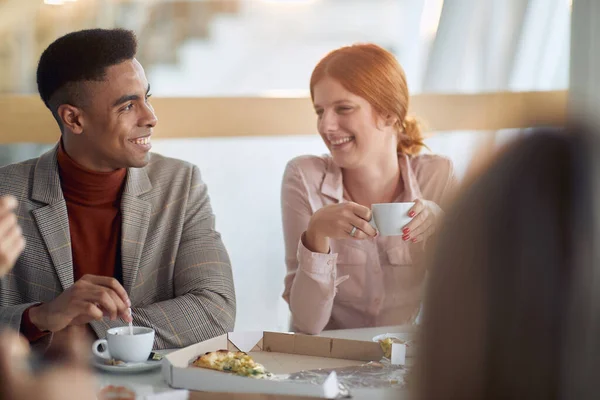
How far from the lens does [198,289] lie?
72.1 inches

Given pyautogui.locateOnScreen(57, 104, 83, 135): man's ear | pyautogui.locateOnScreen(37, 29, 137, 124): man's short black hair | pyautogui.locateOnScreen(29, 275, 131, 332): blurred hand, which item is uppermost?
pyautogui.locateOnScreen(37, 29, 137, 124): man's short black hair

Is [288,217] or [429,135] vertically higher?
[429,135]

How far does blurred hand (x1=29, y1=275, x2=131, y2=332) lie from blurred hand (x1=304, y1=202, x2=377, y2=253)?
518mm

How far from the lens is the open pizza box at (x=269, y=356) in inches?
47.3

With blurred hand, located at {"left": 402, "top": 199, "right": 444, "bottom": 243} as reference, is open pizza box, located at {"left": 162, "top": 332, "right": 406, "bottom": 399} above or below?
below

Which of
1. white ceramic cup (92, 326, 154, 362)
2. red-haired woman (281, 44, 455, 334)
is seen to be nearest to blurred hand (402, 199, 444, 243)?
red-haired woman (281, 44, 455, 334)

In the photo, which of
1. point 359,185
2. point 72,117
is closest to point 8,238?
point 72,117

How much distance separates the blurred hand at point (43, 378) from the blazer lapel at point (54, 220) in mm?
1138

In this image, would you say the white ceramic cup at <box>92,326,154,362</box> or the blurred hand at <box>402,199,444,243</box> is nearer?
the white ceramic cup at <box>92,326,154,362</box>

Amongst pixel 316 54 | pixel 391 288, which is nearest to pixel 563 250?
pixel 391 288

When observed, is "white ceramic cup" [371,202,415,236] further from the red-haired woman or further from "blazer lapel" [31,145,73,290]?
"blazer lapel" [31,145,73,290]

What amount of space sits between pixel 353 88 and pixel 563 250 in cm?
162

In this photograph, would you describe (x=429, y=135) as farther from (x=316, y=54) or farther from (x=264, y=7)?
(x=264, y=7)

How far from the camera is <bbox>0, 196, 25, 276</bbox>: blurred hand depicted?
1.28m
